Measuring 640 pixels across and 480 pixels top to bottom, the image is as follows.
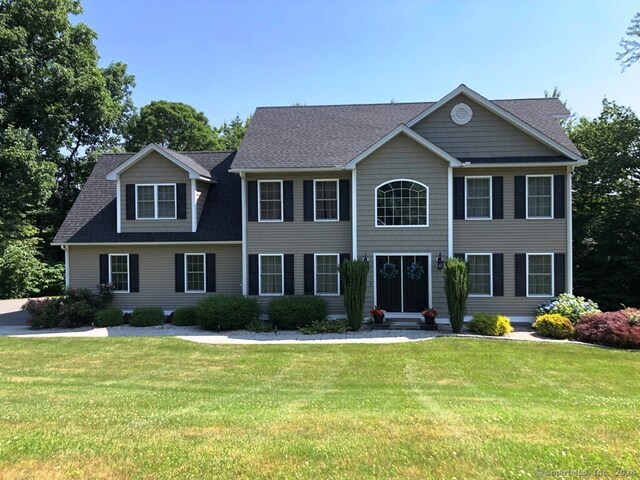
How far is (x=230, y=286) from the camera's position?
18078 mm

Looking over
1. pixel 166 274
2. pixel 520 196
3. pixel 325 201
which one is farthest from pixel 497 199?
pixel 166 274

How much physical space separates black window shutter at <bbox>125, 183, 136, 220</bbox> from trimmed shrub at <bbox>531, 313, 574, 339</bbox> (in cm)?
1534

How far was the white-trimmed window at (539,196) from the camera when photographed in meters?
16.5

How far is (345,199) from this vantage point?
56.5 feet

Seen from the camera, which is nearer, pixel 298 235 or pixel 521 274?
pixel 521 274

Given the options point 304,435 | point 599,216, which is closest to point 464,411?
point 304,435

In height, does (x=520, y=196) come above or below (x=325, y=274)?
above

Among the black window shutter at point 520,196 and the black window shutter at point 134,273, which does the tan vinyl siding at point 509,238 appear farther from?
the black window shutter at point 134,273

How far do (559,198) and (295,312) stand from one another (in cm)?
1020

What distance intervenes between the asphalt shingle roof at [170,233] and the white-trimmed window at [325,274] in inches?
128

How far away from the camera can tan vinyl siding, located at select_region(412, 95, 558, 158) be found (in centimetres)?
1656

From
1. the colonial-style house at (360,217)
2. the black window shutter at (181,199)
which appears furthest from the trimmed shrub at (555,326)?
the black window shutter at (181,199)

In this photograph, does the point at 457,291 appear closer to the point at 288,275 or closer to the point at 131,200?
the point at 288,275

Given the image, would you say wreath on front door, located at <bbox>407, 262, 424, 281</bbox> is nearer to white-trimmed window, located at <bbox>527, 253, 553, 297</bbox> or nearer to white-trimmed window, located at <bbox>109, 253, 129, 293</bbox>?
white-trimmed window, located at <bbox>527, 253, 553, 297</bbox>
